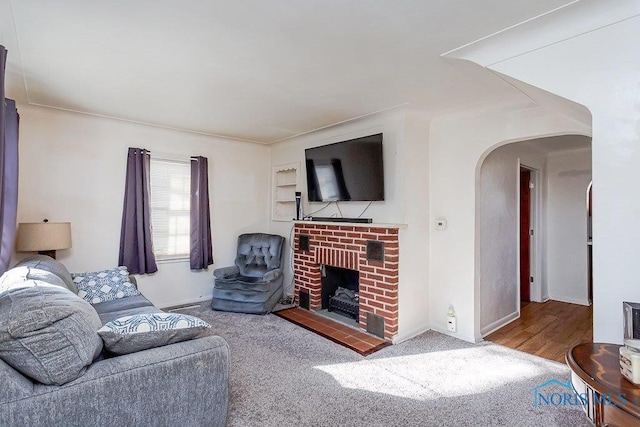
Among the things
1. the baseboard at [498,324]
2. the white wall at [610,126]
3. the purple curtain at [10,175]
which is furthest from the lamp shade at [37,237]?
the baseboard at [498,324]

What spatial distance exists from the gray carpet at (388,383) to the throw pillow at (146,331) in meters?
0.71

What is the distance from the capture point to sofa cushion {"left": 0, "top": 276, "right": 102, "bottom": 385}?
122 cm

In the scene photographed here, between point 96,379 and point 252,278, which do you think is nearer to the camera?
point 96,379

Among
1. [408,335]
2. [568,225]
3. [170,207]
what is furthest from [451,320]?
[170,207]

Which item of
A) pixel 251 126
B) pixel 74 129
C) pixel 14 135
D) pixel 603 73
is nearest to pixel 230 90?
pixel 251 126

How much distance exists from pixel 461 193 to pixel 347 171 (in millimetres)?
1200

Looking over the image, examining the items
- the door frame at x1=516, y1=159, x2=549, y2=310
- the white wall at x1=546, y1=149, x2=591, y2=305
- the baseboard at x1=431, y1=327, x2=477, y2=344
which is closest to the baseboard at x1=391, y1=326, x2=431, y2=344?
the baseboard at x1=431, y1=327, x2=477, y2=344

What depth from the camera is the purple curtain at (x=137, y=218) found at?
3707 mm

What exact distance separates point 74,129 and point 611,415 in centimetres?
454

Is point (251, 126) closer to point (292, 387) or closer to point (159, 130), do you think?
point (159, 130)

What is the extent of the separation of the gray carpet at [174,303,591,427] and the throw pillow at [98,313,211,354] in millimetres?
708

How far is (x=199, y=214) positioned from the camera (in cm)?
426

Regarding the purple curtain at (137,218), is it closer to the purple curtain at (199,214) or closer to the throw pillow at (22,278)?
the purple curtain at (199,214)

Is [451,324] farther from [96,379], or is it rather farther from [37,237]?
[37,237]
